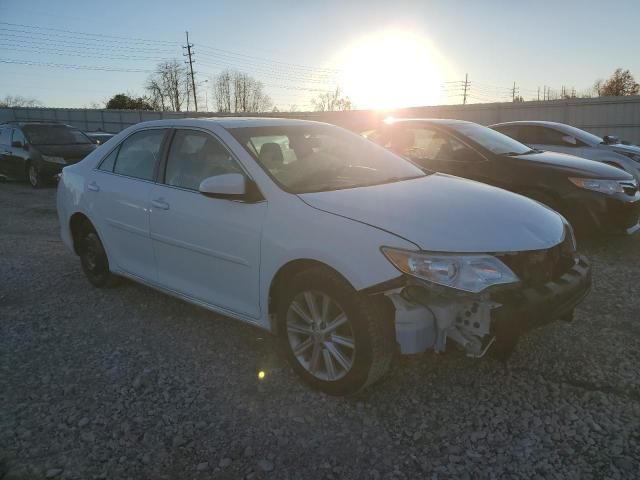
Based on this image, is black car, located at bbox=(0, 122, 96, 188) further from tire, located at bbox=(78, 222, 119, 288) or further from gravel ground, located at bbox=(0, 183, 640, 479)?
gravel ground, located at bbox=(0, 183, 640, 479)

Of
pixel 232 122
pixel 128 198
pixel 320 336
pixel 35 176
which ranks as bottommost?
pixel 35 176

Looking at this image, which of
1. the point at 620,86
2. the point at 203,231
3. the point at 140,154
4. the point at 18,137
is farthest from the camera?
the point at 620,86

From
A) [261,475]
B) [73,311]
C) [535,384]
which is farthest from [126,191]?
[535,384]

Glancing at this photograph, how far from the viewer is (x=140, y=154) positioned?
4.01 meters

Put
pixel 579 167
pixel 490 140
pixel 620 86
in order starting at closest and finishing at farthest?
1. pixel 579 167
2. pixel 490 140
3. pixel 620 86

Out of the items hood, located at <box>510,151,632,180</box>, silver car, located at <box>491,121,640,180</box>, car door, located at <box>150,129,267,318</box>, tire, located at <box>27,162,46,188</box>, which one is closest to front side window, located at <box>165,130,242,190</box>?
car door, located at <box>150,129,267,318</box>

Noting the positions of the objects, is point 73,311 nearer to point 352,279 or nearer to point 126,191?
point 126,191

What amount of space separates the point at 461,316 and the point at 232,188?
148 cm

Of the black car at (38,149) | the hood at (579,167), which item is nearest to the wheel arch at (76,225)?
the hood at (579,167)

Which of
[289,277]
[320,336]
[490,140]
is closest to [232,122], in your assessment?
[289,277]

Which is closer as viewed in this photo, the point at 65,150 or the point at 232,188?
the point at 232,188

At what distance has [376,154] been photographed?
3.87 meters

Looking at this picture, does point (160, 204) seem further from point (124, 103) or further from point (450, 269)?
point (124, 103)

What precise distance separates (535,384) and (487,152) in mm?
3682
